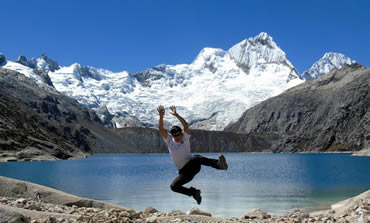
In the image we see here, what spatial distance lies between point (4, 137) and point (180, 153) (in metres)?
135

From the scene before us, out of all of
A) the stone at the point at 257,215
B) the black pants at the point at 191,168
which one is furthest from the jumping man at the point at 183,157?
the stone at the point at 257,215

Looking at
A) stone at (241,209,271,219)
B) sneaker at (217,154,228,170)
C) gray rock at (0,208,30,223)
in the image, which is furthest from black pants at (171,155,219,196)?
stone at (241,209,271,219)

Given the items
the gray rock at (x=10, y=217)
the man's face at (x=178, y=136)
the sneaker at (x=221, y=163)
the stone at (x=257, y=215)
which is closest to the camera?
the gray rock at (x=10, y=217)

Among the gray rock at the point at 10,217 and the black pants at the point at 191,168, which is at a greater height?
the black pants at the point at 191,168

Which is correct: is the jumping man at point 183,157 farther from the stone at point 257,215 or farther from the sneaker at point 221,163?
the stone at point 257,215

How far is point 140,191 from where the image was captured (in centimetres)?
4822

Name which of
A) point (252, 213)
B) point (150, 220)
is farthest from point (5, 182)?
point (150, 220)

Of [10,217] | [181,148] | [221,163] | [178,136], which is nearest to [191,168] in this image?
[181,148]

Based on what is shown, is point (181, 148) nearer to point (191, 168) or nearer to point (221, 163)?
point (191, 168)

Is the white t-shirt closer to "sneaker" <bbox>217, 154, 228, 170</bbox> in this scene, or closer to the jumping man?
the jumping man

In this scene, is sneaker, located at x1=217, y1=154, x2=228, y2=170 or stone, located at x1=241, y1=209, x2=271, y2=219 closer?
sneaker, located at x1=217, y1=154, x2=228, y2=170

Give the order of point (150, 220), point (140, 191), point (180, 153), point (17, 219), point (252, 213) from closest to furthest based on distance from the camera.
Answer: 1. point (17, 219)
2. point (180, 153)
3. point (150, 220)
4. point (252, 213)
5. point (140, 191)

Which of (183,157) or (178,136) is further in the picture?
(183,157)

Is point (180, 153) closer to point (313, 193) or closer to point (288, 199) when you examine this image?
point (288, 199)
